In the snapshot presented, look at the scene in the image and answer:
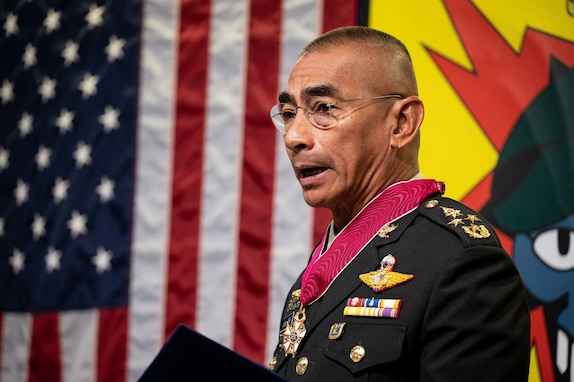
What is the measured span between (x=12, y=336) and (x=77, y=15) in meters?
1.59

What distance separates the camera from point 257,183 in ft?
10.0

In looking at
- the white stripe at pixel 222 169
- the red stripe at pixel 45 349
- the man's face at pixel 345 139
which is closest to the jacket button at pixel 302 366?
the man's face at pixel 345 139

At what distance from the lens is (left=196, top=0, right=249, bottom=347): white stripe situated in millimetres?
3057

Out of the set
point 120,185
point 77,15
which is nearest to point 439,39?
point 120,185

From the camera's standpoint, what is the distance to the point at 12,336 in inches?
134

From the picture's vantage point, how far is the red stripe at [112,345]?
319 cm

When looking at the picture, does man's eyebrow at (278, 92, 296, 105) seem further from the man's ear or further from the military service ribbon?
the military service ribbon

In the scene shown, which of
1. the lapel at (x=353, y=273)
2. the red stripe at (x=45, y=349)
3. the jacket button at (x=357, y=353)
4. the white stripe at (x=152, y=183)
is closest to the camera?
the jacket button at (x=357, y=353)

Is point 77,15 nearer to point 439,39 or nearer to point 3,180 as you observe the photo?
point 3,180

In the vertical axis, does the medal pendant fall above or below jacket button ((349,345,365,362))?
below

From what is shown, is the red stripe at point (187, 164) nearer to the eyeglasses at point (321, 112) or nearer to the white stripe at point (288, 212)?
the white stripe at point (288, 212)

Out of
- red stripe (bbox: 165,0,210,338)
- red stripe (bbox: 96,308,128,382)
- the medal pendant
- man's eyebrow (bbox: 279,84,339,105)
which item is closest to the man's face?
man's eyebrow (bbox: 279,84,339,105)

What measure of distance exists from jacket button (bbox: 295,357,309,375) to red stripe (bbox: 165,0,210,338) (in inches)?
66.9

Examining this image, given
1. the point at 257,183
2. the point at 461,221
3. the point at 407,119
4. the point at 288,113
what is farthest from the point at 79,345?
the point at 461,221
